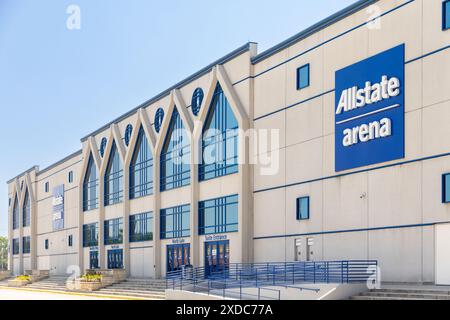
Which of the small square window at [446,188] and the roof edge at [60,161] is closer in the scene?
the small square window at [446,188]

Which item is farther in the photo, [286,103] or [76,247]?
[76,247]

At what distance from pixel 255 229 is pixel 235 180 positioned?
307 cm

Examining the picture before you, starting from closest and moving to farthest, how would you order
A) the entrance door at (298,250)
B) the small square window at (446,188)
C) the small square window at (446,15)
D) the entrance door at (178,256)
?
the small square window at (446,188) → the small square window at (446,15) → the entrance door at (298,250) → the entrance door at (178,256)

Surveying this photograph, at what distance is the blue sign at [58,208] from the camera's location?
233 feet

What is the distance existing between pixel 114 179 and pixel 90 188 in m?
6.18

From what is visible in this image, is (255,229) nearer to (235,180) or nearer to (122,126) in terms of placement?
(235,180)

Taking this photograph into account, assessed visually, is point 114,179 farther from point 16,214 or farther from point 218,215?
point 16,214

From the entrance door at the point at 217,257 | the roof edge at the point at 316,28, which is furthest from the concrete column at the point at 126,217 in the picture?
the roof edge at the point at 316,28

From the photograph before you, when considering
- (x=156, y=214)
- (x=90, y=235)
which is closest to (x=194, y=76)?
(x=156, y=214)

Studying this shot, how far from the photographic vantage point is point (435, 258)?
2644cm

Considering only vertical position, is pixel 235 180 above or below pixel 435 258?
above

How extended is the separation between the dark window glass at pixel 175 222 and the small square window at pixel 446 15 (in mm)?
22779

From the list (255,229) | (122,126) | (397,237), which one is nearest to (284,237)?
(255,229)

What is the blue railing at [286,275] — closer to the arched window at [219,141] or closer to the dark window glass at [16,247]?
the arched window at [219,141]
